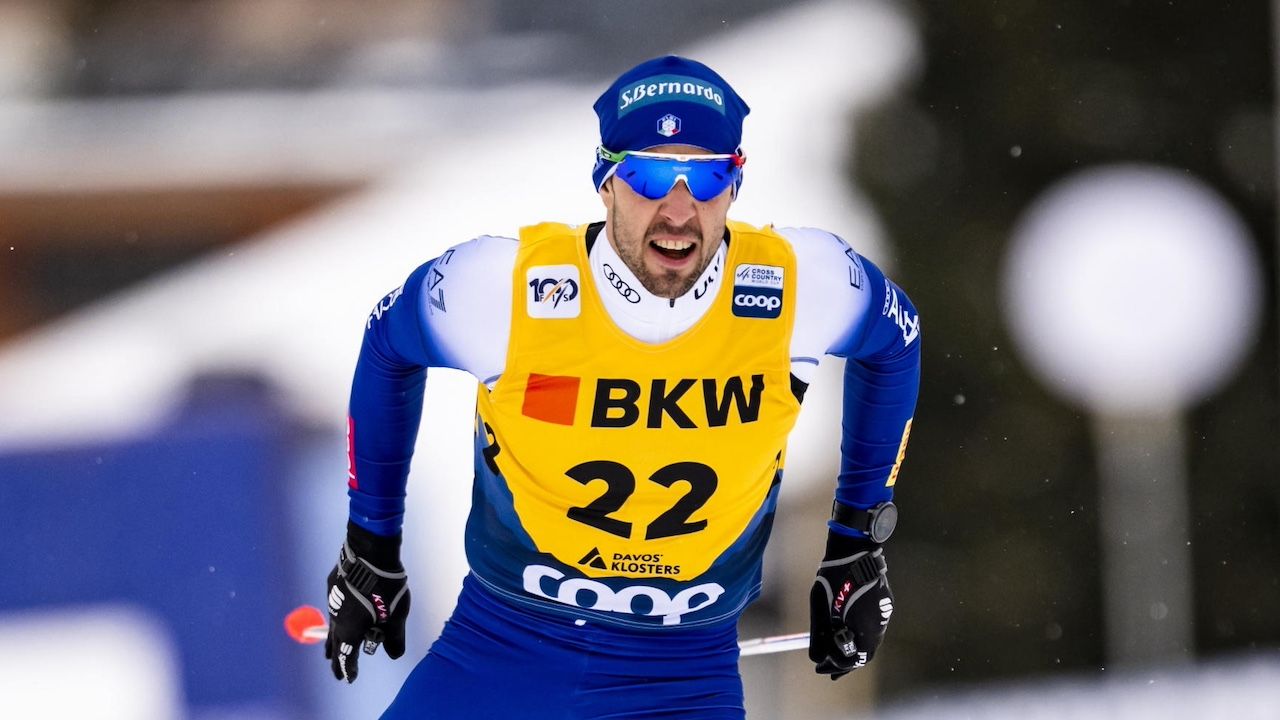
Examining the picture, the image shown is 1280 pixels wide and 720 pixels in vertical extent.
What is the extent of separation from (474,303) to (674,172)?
45 cm

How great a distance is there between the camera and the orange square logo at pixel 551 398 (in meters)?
2.66

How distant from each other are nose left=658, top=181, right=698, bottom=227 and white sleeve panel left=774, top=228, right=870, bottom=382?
300 mm

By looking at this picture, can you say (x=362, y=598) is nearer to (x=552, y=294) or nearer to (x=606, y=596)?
(x=606, y=596)

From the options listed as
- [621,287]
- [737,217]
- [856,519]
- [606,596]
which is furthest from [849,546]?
[737,217]

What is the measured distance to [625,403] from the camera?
8.71ft

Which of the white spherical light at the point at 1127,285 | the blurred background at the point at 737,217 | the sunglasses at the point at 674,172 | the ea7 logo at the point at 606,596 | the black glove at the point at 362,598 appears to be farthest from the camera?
the white spherical light at the point at 1127,285

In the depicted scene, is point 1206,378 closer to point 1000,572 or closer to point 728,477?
point 1000,572

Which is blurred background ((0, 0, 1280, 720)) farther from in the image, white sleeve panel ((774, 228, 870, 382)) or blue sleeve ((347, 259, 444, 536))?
white sleeve panel ((774, 228, 870, 382))

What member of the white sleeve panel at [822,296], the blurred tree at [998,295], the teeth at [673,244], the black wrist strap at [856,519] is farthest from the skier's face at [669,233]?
the blurred tree at [998,295]

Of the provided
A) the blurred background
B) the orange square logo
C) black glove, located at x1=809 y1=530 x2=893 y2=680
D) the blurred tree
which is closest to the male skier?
the orange square logo

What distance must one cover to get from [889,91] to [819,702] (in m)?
2.33

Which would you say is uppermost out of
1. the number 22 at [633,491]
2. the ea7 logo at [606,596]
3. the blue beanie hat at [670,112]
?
the blue beanie hat at [670,112]

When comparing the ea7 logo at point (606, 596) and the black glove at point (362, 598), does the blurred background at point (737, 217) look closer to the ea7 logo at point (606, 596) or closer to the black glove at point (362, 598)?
the black glove at point (362, 598)

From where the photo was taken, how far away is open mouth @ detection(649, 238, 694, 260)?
2.58 meters
